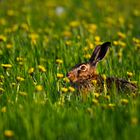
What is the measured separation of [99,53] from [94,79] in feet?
2.00

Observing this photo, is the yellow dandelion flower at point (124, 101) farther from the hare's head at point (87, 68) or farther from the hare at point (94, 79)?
the hare's head at point (87, 68)

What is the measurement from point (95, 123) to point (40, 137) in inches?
20.2

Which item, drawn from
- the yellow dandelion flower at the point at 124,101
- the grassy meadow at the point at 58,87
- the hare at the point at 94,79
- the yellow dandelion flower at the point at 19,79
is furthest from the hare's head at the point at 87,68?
the yellow dandelion flower at the point at 124,101

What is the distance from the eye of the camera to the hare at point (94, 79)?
20.1 feet

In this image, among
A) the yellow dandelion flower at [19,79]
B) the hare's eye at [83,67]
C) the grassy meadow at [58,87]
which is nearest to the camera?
the grassy meadow at [58,87]

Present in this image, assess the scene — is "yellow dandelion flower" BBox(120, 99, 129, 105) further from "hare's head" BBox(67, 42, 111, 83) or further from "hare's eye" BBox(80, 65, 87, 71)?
"hare's eye" BBox(80, 65, 87, 71)

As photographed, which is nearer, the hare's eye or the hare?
the hare

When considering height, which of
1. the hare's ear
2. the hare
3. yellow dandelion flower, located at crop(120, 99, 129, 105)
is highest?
the hare's ear

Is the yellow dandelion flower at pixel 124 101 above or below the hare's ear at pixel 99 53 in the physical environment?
below

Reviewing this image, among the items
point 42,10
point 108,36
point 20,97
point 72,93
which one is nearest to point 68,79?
point 72,93

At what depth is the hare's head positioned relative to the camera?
670 centimetres

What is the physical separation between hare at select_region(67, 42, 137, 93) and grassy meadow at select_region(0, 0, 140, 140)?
0.17 meters

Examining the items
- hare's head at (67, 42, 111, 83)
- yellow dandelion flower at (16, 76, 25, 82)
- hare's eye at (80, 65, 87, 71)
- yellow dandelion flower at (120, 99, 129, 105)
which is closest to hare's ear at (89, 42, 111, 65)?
hare's head at (67, 42, 111, 83)

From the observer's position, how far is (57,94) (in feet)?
19.8
